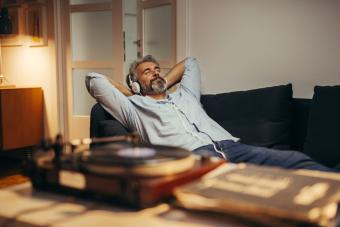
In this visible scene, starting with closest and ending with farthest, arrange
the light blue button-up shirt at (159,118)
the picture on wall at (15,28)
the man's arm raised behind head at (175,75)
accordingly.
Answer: the light blue button-up shirt at (159,118), the man's arm raised behind head at (175,75), the picture on wall at (15,28)

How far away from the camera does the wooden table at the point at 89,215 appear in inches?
33.9

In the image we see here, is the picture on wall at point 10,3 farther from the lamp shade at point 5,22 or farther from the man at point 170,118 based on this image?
the man at point 170,118

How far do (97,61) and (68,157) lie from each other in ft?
9.60

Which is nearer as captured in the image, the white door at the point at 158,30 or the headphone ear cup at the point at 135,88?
the headphone ear cup at the point at 135,88

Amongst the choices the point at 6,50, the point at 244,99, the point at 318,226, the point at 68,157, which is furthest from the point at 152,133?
the point at 6,50

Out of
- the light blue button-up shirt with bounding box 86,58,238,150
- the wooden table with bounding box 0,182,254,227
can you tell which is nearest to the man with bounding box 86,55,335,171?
the light blue button-up shirt with bounding box 86,58,238,150

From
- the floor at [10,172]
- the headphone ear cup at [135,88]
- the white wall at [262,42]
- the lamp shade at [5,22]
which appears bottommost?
the floor at [10,172]

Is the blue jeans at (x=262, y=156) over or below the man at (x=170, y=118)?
below

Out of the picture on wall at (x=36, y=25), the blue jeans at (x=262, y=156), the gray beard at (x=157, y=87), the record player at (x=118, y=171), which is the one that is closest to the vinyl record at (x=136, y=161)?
the record player at (x=118, y=171)

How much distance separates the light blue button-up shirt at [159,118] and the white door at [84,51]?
4.79ft

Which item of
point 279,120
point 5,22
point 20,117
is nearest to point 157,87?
point 279,120

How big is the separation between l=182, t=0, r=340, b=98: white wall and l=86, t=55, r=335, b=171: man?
43 cm

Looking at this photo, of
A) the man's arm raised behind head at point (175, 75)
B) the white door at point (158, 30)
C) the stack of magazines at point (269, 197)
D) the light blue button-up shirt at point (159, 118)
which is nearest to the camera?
the stack of magazines at point (269, 197)

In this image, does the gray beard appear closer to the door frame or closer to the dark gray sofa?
the dark gray sofa
